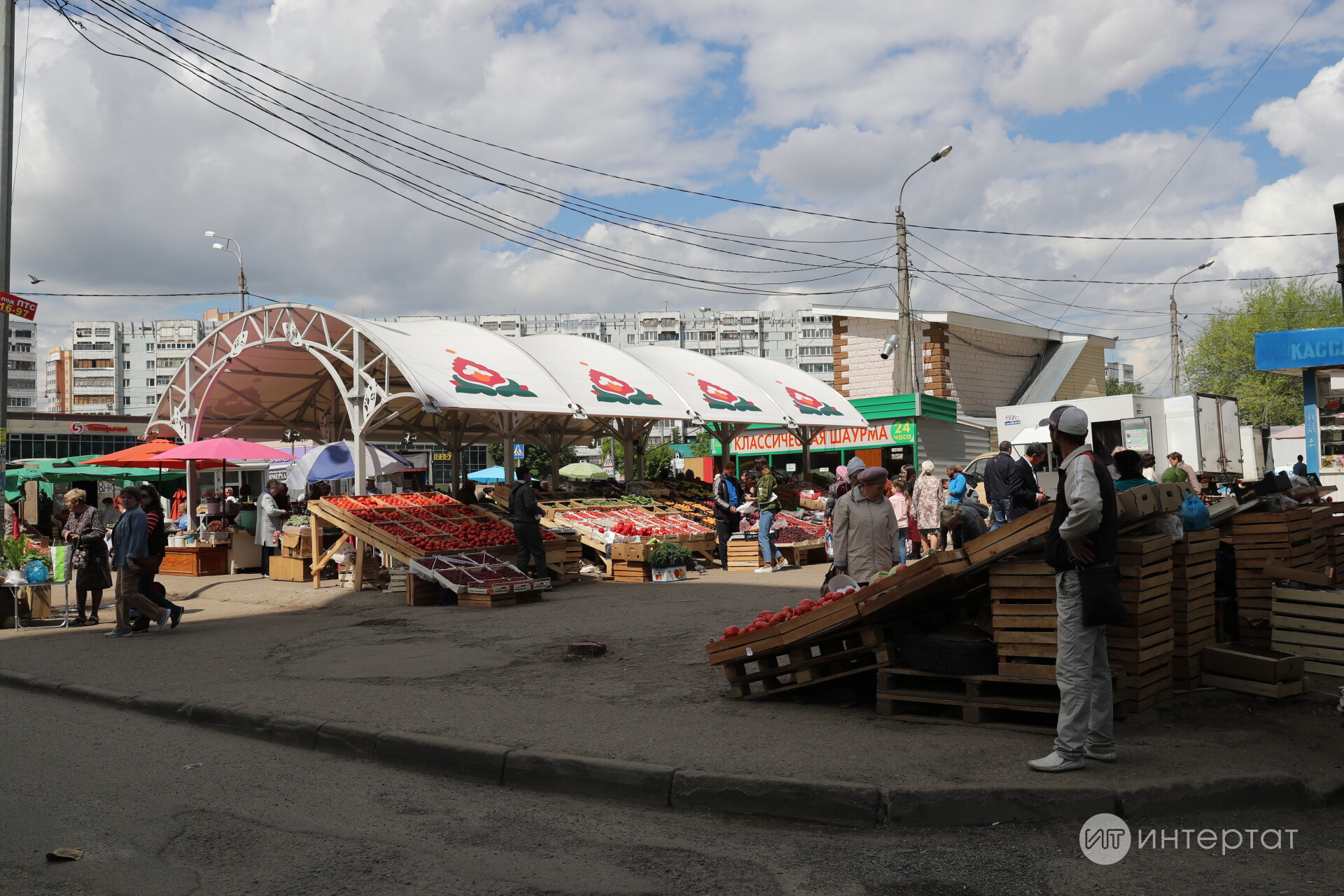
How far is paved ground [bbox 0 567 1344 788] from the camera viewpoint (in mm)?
5797

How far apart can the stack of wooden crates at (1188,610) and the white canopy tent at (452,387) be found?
41.9 ft

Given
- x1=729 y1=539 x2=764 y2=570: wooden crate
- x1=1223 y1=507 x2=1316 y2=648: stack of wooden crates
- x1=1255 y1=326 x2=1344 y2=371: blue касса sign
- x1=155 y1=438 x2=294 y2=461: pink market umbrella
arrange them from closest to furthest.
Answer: x1=1223 y1=507 x2=1316 y2=648: stack of wooden crates → x1=729 y1=539 x2=764 y2=570: wooden crate → x1=1255 y1=326 x2=1344 y2=371: blue касса sign → x1=155 y1=438 x2=294 y2=461: pink market umbrella

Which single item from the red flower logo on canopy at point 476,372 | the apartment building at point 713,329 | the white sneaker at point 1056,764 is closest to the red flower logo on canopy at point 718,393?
the red flower logo on canopy at point 476,372

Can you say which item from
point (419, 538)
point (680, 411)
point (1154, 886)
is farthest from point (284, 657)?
point (680, 411)

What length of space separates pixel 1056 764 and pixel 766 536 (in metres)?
12.8

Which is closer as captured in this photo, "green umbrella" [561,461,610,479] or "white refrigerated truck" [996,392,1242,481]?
"white refrigerated truck" [996,392,1242,481]

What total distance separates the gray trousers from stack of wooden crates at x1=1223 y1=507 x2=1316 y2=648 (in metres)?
3.36

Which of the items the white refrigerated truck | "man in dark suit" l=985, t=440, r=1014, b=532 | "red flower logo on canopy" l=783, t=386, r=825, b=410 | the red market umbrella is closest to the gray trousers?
"man in dark suit" l=985, t=440, r=1014, b=532

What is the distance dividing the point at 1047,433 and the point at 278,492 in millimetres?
17090

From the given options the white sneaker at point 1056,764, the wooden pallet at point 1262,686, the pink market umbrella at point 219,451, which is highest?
the pink market umbrella at point 219,451

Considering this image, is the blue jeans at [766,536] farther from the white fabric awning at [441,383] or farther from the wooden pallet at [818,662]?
the wooden pallet at [818,662]

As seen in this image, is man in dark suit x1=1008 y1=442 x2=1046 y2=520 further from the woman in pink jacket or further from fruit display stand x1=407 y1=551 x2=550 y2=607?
fruit display stand x1=407 y1=551 x2=550 y2=607

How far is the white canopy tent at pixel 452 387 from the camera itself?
1906 cm

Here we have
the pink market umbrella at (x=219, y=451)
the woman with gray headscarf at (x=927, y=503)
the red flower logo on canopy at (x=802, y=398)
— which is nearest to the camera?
the woman with gray headscarf at (x=927, y=503)
